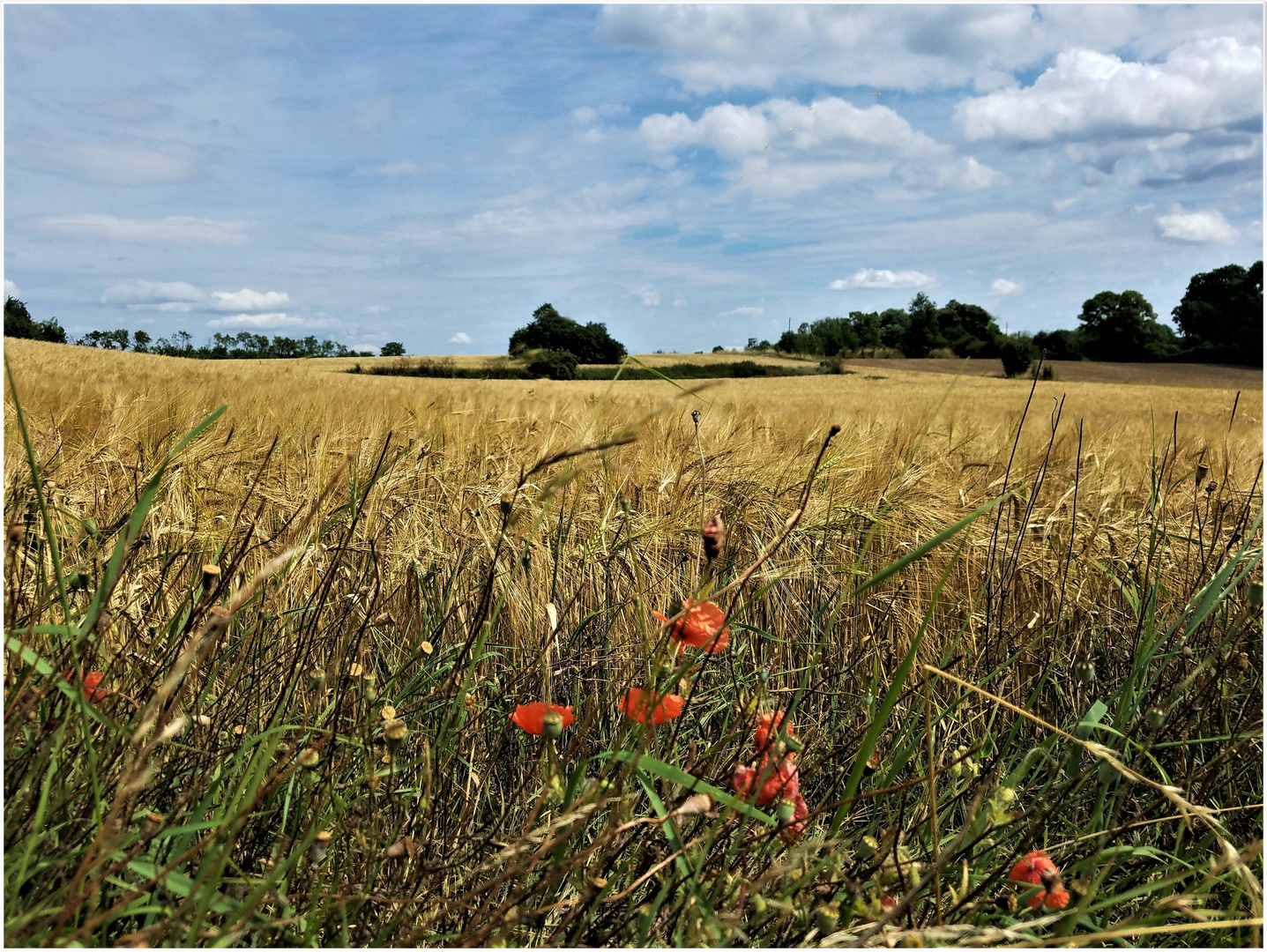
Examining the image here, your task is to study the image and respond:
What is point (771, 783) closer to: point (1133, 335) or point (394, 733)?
point (394, 733)

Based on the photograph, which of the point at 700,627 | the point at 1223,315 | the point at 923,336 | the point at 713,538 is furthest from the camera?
the point at 923,336

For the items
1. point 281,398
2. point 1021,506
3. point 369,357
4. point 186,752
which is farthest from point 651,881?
point 369,357

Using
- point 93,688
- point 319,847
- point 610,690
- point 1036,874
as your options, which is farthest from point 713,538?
point 610,690

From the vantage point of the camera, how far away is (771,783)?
807mm

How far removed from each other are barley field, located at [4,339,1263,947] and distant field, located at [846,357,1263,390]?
1076 inches

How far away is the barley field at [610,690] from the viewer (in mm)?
689

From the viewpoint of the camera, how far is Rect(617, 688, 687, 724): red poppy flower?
668 mm

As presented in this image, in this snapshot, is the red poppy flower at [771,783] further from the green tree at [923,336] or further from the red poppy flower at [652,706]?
the green tree at [923,336]

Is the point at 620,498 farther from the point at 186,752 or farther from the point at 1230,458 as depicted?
the point at 1230,458

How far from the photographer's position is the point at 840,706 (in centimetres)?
150

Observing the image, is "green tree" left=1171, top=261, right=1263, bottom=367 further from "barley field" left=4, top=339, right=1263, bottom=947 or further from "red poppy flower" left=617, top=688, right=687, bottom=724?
"red poppy flower" left=617, top=688, right=687, bottom=724

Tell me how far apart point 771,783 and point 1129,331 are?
49025mm

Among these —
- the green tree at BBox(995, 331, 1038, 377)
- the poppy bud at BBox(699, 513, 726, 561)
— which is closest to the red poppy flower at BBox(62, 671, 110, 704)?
the poppy bud at BBox(699, 513, 726, 561)

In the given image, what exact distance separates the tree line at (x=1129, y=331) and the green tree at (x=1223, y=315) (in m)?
0.04
